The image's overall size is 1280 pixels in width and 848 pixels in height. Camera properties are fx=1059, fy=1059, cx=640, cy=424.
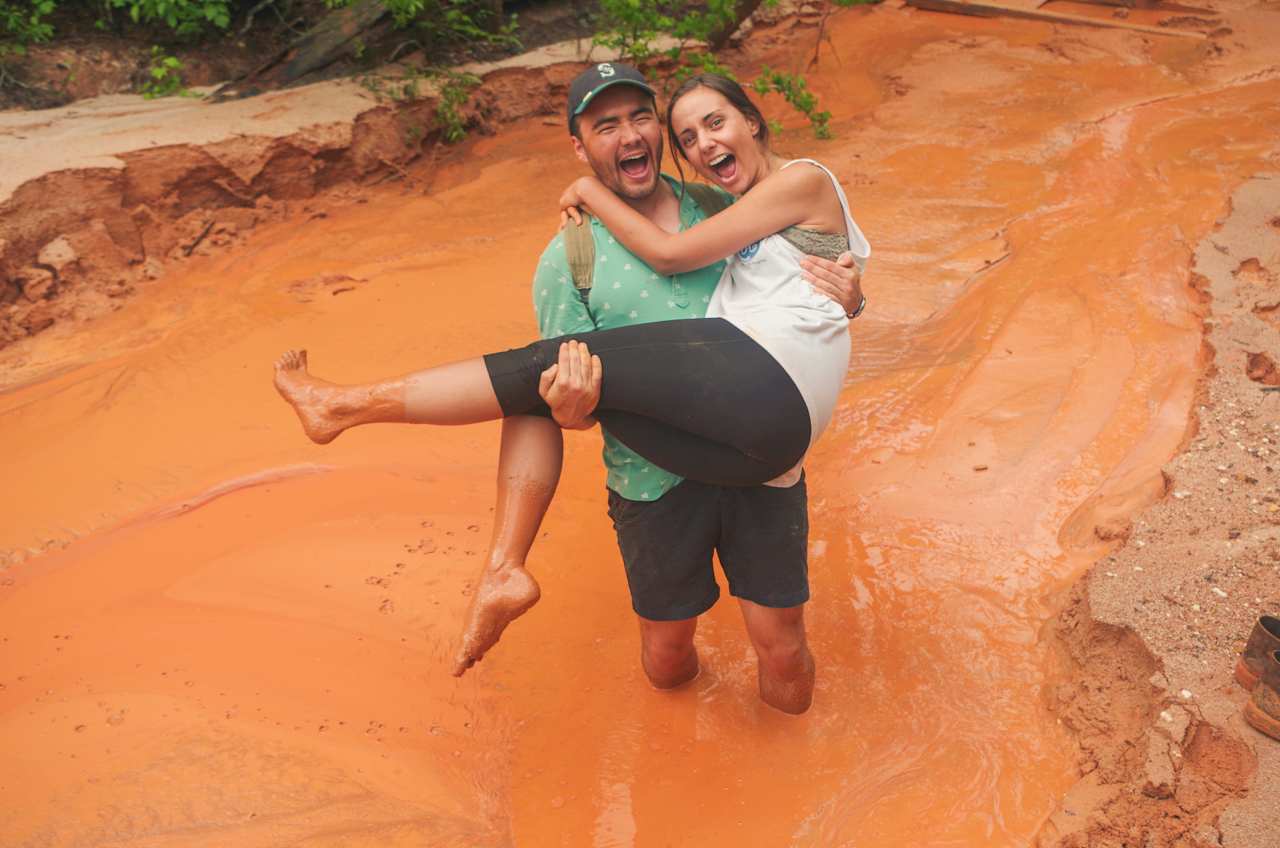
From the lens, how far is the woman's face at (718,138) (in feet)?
8.65

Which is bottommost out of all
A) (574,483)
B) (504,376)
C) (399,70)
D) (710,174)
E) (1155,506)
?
(574,483)

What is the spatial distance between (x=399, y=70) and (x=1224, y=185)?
5.21 metres

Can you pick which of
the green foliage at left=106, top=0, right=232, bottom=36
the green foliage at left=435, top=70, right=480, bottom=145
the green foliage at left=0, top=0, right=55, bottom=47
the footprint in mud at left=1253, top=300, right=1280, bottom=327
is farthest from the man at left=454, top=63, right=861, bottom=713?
the green foliage at left=0, top=0, right=55, bottom=47

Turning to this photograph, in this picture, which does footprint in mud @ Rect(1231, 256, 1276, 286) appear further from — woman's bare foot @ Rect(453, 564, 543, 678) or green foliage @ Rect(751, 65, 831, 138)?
woman's bare foot @ Rect(453, 564, 543, 678)

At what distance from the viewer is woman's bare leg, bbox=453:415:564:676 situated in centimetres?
253

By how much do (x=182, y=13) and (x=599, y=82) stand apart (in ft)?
19.4

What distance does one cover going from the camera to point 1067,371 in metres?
4.32

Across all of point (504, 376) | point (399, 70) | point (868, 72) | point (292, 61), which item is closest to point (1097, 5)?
point (868, 72)

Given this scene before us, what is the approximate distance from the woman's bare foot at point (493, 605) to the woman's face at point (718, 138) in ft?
3.67

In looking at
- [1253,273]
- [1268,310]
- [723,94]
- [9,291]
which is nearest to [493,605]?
[723,94]

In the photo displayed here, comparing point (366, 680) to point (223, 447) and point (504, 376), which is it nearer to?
point (504, 376)

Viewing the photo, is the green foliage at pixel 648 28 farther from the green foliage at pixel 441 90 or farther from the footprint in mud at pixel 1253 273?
the footprint in mud at pixel 1253 273

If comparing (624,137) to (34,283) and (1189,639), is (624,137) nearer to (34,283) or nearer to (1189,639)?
(1189,639)

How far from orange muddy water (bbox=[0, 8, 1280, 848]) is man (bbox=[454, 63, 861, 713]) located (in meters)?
0.50
